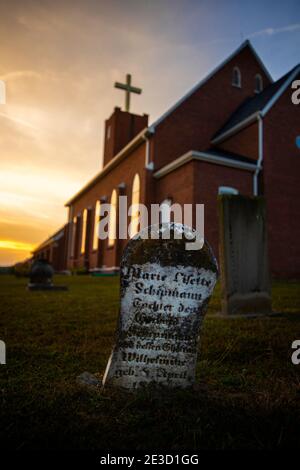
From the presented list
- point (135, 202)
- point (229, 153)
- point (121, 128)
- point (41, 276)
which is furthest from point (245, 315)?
point (121, 128)

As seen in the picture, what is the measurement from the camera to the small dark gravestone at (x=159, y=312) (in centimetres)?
283

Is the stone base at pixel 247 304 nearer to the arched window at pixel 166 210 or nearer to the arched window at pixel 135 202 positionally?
the arched window at pixel 166 210

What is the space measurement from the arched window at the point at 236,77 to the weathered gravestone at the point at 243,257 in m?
16.9

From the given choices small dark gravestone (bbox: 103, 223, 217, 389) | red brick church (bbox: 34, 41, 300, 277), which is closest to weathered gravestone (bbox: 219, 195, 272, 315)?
small dark gravestone (bbox: 103, 223, 217, 389)

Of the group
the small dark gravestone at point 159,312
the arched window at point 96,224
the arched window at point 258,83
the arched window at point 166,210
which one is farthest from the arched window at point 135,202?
the small dark gravestone at point 159,312

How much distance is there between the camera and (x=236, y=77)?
20.8 metres

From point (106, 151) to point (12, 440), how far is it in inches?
1078

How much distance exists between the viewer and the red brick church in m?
15.8

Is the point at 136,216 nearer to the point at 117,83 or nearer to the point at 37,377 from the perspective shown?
the point at 117,83

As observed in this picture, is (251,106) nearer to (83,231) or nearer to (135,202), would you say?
(135,202)

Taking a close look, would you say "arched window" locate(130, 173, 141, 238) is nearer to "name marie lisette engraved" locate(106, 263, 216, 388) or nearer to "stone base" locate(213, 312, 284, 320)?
"stone base" locate(213, 312, 284, 320)

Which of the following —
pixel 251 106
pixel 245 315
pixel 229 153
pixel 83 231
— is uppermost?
pixel 251 106

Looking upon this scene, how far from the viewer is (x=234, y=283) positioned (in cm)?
598

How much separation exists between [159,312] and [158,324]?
96mm
